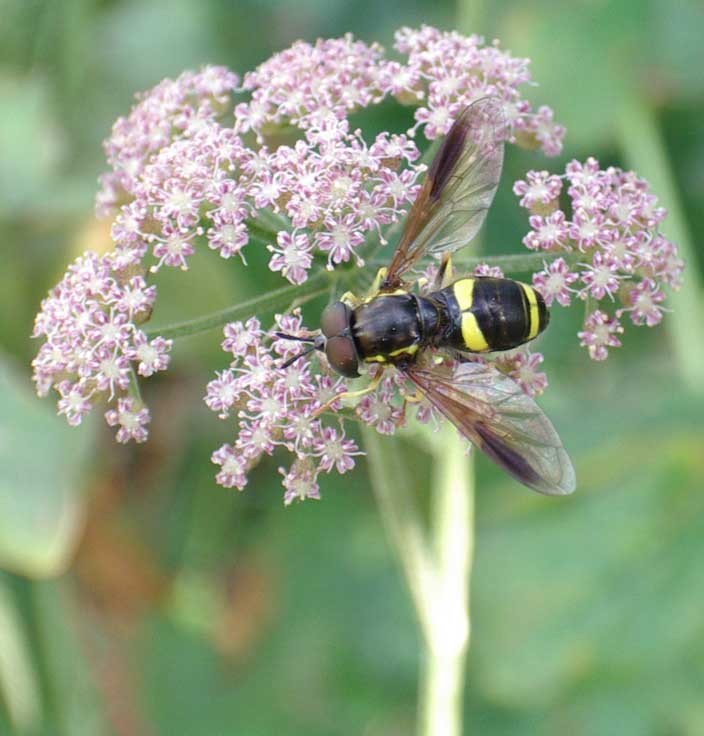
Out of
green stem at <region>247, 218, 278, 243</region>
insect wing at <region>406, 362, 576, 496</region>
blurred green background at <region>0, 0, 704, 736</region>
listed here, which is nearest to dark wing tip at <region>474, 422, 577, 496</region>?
insect wing at <region>406, 362, 576, 496</region>

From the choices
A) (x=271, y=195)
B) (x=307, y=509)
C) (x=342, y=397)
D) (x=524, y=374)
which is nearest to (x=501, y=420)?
(x=524, y=374)

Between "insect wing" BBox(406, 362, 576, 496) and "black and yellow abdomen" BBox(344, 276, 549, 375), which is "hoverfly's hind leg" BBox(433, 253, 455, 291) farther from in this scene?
"insect wing" BBox(406, 362, 576, 496)

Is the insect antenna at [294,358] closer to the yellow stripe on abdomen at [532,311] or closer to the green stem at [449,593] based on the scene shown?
the yellow stripe on abdomen at [532,311]

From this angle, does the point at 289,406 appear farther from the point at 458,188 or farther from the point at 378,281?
the point at 458,188

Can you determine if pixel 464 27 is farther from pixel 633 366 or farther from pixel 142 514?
pixel 142 514

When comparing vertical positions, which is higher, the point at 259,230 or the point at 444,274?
the point at 259,230

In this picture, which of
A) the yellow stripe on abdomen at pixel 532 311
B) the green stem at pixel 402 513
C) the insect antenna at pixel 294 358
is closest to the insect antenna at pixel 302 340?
the insect antenna at pixel 294 358
